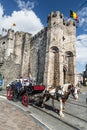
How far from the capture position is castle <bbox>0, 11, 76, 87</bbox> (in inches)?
1125

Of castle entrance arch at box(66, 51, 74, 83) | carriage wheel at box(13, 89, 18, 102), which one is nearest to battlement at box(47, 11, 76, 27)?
castle entrance arch at box(66, 51, 74, 83)

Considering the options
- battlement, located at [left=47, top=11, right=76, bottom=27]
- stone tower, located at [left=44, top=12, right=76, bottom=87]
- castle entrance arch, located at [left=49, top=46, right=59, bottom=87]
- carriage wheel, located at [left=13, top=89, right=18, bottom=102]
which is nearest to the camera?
carriage wheel, located at [left=13, top=89, right=18, bottom=102]

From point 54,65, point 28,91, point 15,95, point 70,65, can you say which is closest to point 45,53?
point 54,65

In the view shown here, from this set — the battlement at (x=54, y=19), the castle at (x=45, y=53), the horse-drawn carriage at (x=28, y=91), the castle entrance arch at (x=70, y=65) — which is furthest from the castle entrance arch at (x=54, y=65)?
the horse-drawn carriage at (x=28, y=91)

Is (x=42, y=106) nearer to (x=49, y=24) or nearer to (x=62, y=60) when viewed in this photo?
(x=62, y=60)

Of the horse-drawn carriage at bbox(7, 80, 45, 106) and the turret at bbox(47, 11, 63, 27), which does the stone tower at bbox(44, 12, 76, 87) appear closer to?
the turret at bbox(47, 11, 63, 27)

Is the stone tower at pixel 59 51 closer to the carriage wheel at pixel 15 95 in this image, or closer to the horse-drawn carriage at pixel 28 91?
the carriage wheel at pixel 15 95

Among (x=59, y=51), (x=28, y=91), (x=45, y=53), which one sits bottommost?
(x=28, y=91)

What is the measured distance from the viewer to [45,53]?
97.5ft

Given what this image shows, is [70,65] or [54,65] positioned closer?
[54,65]

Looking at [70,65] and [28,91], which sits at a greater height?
[70,65]

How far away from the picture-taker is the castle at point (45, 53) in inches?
1125

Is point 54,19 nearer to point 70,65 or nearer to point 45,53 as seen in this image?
point 45,53

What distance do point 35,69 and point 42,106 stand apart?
21.0m
